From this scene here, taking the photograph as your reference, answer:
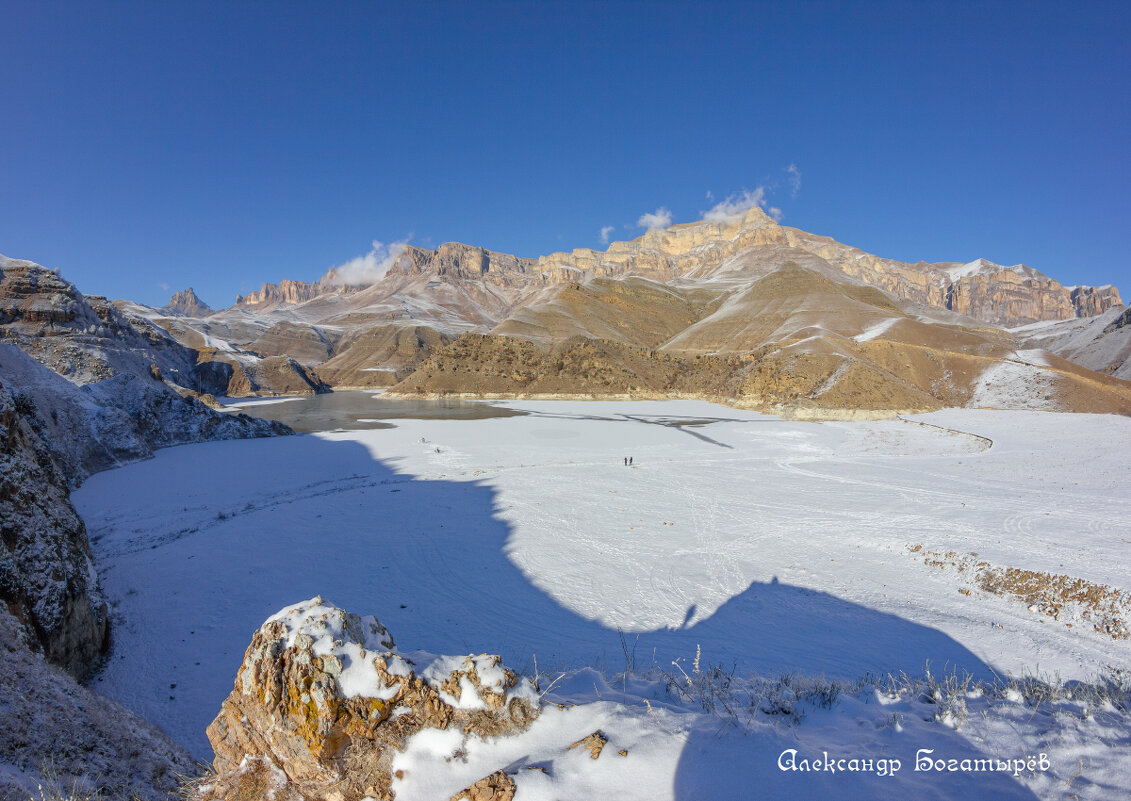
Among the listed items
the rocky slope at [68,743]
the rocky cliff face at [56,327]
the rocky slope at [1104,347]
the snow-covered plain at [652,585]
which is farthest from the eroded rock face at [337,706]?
the rocky slope at [1104,347]

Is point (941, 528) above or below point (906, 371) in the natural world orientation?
below

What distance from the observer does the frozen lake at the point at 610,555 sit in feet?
23.0

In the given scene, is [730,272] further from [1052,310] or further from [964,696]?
[964,696]

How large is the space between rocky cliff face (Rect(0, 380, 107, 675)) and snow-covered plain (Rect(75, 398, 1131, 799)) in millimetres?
659

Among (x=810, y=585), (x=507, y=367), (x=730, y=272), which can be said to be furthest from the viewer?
(x=730, y=272)

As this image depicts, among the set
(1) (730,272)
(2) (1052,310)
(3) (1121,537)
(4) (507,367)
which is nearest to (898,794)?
(3) (1121,537)

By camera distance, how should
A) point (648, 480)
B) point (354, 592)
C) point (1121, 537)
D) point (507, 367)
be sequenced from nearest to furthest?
point (354, 592)
point (1121, 537)
point (648, 480)
point (507, 367)

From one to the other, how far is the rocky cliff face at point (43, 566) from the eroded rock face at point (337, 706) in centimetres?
407

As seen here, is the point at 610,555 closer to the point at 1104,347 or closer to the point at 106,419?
the point at 106,419

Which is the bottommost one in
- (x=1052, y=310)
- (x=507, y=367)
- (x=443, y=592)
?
(x=443, y=592)

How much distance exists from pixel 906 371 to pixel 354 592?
53.0 metres

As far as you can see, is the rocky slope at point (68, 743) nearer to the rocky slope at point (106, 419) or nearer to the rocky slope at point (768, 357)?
the rocky slope at point (106, 419)

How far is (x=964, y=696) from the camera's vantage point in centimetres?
418

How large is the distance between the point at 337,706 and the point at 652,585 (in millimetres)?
7327
